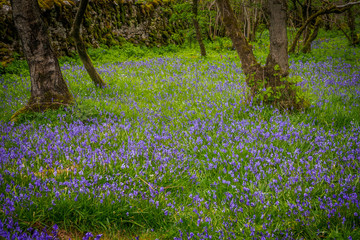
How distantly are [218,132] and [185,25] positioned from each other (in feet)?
63.8

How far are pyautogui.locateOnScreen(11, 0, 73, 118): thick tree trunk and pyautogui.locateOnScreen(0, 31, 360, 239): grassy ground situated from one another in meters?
0.45

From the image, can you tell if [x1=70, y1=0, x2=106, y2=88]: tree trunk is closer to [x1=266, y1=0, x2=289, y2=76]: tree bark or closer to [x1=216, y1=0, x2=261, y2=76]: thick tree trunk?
[x1=216, y1=0, x2=261, y2=76]: thick tree trunk

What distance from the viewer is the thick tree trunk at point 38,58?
5.30 meters

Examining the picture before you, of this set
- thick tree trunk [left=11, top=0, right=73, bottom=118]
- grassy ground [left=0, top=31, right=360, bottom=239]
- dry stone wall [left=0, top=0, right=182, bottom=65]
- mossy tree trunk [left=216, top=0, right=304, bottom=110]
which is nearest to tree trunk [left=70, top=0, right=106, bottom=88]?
thick tree trunk [left=11, top=0, right=73, bottom=118]

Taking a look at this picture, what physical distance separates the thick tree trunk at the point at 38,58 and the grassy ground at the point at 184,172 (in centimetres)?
45

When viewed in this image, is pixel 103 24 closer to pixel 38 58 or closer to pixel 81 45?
pixel 81 45

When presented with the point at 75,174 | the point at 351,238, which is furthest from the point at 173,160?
the point at 351,238

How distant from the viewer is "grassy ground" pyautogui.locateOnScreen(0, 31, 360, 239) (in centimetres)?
245

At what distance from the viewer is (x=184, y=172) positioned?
3562 mm

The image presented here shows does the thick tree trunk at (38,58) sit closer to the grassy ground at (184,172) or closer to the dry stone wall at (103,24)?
the grassy ground at (184,172)

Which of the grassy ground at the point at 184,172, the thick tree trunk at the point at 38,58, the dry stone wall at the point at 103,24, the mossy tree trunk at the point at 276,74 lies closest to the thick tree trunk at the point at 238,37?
the mossy tree trunk at the point at 276,74

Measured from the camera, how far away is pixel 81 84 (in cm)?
824

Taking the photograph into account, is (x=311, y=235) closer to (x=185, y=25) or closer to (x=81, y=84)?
(x=81, y=84)

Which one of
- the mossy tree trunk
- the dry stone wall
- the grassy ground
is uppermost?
the dry stone wall
